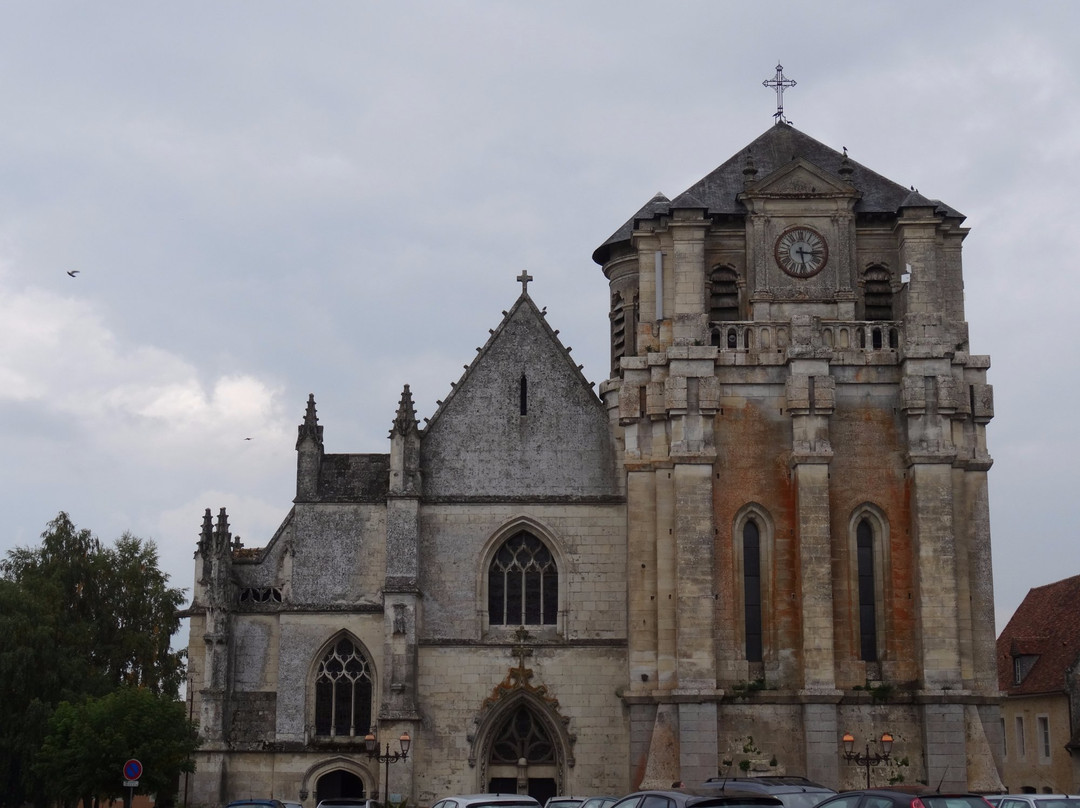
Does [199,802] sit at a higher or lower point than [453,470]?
lower

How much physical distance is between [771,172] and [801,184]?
89cm

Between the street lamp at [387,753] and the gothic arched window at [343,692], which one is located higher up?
the gothic arched window at [343,692]

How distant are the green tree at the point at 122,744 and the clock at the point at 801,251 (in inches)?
747

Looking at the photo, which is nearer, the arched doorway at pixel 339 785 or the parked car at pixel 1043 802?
the parked car at pixel 1043 802

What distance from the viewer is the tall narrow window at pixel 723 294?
135 feet

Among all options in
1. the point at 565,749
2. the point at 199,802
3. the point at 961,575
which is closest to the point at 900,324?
the point at 961,575

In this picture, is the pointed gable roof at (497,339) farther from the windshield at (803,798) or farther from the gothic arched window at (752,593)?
the windshield at (803,798)

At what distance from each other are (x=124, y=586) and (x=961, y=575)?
29720 millimetres

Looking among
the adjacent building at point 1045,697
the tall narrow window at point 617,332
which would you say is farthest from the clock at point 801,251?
the adjacent building at point 1045,697

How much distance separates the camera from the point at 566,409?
41.1 meters

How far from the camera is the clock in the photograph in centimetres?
4009

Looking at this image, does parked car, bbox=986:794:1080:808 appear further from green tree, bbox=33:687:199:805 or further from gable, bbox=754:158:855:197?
green tree, bbox=33:687:199:805

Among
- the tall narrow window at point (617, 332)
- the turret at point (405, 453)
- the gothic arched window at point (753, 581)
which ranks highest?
the tall narrow window at point (617, 332)

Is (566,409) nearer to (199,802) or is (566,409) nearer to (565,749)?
(565,749)
